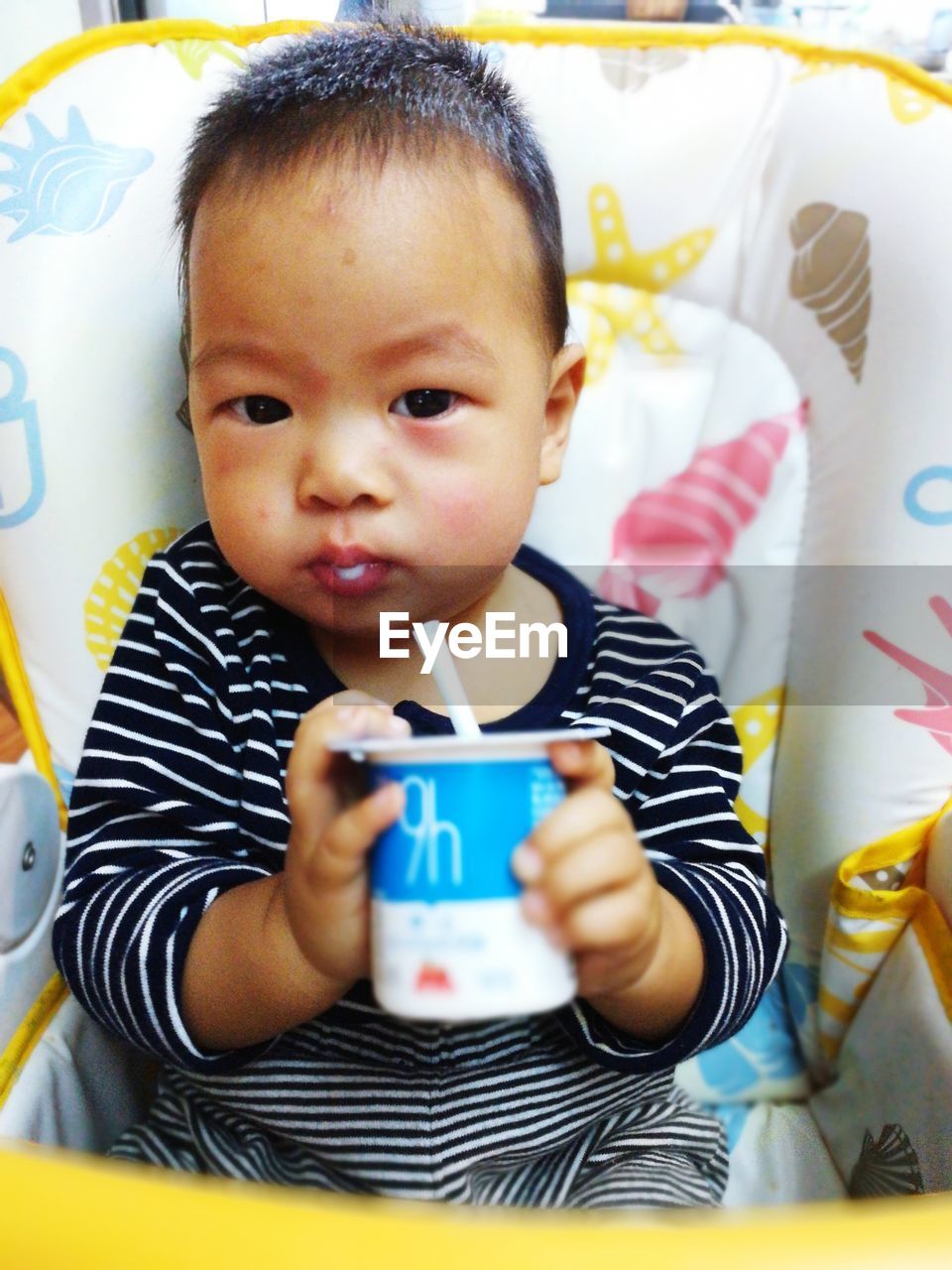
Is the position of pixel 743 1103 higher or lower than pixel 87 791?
lower

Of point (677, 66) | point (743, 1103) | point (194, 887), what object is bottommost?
point (743, 1103)

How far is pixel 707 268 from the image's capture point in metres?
0.87

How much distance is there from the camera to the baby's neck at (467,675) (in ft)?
2.35

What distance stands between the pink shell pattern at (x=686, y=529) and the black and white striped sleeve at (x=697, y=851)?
12 cm

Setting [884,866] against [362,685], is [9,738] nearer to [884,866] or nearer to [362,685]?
[362,685]

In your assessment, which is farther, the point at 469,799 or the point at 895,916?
the point at 895,916

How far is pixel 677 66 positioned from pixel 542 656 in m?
0.45

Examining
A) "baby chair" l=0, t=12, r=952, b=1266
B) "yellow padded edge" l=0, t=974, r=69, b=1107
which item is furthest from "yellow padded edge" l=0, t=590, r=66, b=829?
"yellow padded edge" l=0, t=974, r=69, b=1107

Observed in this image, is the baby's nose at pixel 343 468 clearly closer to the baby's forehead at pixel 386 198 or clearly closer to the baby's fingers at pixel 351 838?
the baby's forehead at pixel 386 198

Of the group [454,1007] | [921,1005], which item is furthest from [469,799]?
[921,1005]

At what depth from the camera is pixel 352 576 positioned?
0.63 meters

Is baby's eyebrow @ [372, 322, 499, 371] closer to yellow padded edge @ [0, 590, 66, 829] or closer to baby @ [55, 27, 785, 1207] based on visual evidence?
baby @ [55, 27, 785, 1207]

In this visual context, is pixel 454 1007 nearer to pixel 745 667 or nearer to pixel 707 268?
pixel 745 667

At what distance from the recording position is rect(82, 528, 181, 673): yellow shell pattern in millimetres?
765
